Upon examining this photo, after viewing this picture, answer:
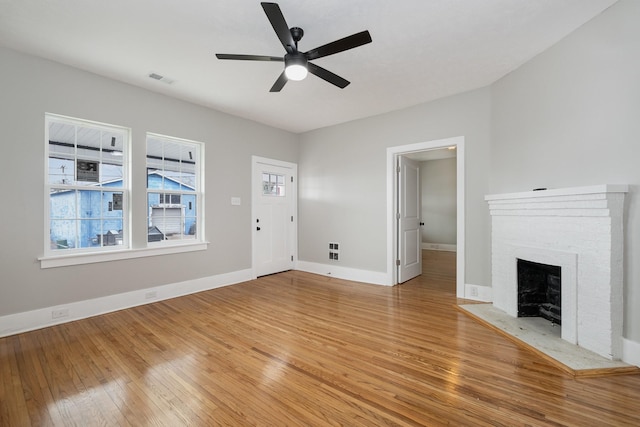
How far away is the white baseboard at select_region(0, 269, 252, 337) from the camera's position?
280 cm

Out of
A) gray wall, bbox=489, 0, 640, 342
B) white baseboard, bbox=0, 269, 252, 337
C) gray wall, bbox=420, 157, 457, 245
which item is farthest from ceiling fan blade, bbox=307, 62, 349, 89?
gray wall, bbox=420, 157, 457, 245

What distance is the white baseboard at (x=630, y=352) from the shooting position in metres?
2.12

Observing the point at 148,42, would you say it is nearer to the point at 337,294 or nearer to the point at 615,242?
the point at 337,294

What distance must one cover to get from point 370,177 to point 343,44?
2.84 m

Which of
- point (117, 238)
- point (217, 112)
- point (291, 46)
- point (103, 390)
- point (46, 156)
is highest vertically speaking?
point (217, 112)

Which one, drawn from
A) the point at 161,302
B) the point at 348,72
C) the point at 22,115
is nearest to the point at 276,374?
the point at 161,302

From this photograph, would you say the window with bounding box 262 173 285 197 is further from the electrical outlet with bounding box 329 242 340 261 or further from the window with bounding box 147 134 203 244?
the electrical outlet with bounding box 329 242 340 261

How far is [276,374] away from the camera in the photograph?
208 cm

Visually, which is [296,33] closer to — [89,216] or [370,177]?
[370,177]

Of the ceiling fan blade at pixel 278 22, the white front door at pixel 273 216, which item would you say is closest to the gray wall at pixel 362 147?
the white front door at pixel 273 216

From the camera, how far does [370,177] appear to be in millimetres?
4777

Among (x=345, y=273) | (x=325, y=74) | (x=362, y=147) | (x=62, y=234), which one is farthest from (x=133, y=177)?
(x=345, y=273)

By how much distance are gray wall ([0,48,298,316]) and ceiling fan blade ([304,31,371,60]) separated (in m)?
2.69

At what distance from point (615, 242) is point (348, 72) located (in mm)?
2988
